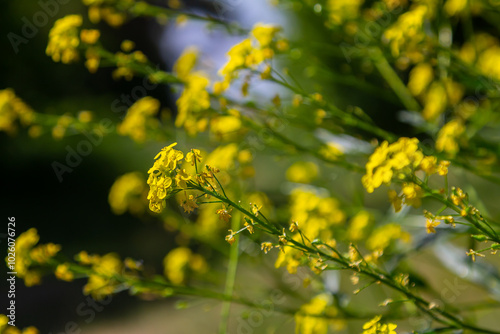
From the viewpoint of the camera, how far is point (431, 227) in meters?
0.74

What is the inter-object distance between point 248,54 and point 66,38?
1.54ft

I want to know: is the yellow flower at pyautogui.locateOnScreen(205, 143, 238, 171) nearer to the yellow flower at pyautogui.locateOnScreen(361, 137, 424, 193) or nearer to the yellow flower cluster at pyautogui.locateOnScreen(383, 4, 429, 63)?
the yellow flower cluster at pyautogui.locateOnScreen(383, 4, 429, 63)

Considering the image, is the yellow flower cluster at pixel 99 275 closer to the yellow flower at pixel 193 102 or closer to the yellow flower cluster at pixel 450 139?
the yellow flower at pixel 193 102

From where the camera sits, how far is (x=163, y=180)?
27.2 inches

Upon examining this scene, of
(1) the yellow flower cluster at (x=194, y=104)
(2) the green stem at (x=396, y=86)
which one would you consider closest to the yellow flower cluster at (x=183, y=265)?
(1) the yellow flower cluster at (x=194, y=104)

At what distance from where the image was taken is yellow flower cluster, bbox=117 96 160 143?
1.39m

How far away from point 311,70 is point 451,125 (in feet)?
1.30

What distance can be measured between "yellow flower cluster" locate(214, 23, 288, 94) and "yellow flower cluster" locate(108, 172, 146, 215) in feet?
2.40

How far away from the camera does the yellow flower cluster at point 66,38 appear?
1.24 m

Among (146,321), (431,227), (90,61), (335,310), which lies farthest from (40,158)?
(431,227)

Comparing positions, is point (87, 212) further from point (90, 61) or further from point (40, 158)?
point (90, 61)

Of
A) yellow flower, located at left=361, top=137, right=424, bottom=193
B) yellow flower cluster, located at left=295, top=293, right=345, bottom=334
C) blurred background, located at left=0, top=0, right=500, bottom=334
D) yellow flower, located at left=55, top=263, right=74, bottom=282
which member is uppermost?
yellow flower, located at left=361, top=137, right=424, bottom=193
